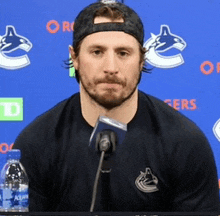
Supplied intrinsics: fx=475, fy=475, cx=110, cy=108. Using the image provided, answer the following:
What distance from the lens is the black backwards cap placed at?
4.70 ft

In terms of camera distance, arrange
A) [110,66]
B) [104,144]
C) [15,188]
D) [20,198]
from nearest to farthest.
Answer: [104,144], [20,198], [110,66], [15,188]

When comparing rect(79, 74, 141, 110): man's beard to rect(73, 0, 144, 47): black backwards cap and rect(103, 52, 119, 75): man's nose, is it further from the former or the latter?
rect(73, 0, 144, 47): black backwards cap

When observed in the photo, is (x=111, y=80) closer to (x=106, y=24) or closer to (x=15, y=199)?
(x=106, y=24)

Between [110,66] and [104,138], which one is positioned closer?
[104,138]

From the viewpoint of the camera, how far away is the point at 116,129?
3.22ft

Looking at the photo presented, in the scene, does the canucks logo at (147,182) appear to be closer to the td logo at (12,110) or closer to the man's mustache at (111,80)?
the man's mustache at (111,80)

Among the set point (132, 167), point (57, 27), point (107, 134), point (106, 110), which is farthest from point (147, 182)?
point (57, 27)

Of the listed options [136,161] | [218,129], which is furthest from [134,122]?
[218,129]

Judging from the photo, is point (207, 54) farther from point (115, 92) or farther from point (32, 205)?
point (32, 205)

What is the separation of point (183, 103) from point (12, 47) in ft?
2.69

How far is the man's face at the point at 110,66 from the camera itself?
1.42m

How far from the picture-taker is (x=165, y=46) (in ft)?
7.06

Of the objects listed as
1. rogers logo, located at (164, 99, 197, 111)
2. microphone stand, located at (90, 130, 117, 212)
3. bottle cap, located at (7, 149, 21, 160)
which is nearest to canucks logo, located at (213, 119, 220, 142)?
rogers logo, located at (164, 99, 197, 111)

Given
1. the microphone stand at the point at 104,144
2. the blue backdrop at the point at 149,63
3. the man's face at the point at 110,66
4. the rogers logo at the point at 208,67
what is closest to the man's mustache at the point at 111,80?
the man's face at the point at 110,66
